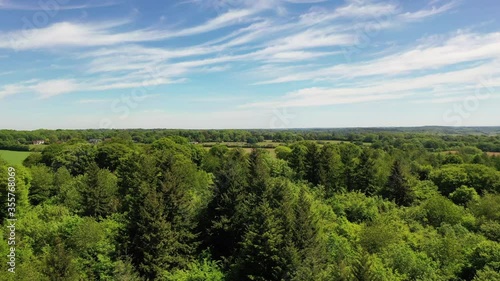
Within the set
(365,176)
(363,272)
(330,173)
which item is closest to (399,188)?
(365,176)

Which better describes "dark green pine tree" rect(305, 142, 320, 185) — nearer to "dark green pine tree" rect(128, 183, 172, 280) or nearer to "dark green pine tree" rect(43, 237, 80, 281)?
"dark green pine tree" rect(128, 183, 172, 280)

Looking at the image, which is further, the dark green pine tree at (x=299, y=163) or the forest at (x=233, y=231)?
the dark green pine tree at (x=299, y=163)

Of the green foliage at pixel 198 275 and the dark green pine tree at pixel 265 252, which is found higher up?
the dark green pine tree at pixel 265 252

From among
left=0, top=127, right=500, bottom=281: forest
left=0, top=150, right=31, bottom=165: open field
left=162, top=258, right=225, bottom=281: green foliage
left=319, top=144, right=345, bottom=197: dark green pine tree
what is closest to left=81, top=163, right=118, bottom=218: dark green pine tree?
left=0, top=127, right=500, bottom=281: forest

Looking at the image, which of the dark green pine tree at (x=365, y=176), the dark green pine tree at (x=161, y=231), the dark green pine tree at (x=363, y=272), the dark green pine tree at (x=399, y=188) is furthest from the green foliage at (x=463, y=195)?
the dark green pine tree at (x=363, y=272)

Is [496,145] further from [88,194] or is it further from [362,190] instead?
[88,194]

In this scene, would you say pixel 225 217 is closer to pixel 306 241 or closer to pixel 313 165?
pixel 306 241

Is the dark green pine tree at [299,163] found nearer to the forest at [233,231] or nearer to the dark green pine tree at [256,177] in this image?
the forest at [233,231]
